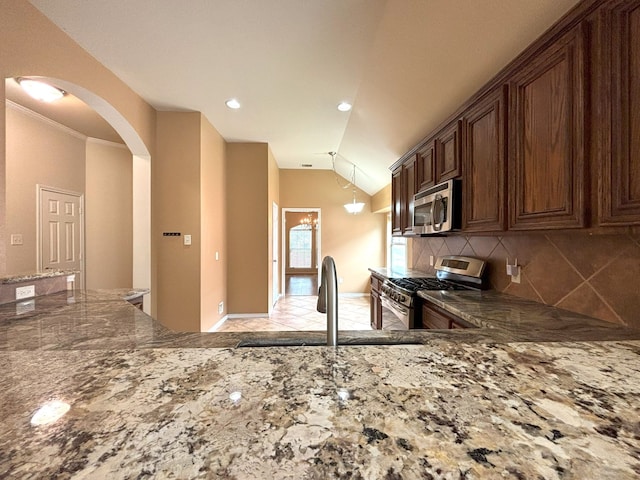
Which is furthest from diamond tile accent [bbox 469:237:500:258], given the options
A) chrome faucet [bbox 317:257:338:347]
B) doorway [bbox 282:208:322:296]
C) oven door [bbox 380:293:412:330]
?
doorway [bbox 282:208:322:296]

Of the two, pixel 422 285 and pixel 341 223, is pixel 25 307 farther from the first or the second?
pixel 341 223

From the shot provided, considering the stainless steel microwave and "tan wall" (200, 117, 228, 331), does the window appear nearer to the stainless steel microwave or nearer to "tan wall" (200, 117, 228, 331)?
"tan wall" (200, 117, 228, 331)

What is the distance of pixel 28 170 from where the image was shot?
374cm

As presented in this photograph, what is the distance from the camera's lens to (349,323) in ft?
15.0

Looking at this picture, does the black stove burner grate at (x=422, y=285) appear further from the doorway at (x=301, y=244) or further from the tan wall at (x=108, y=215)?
the doorway at (x=301, y=244)

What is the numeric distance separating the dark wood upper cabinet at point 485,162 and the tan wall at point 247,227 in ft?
11.1

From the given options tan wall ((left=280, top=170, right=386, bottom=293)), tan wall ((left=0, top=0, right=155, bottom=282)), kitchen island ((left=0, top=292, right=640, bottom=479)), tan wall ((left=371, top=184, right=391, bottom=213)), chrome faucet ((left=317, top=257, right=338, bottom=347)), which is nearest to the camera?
kitchen island ((left=0, top=292, right=640, bottom=479))

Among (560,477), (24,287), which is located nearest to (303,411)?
(560,477)

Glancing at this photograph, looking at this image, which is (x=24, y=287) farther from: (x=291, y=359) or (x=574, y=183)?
(x=574, y=183)

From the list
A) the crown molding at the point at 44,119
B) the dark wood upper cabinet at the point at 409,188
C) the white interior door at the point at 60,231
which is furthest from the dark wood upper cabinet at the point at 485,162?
the white interior door at the point at 60,231

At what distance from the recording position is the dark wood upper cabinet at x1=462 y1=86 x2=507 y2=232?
170 cm

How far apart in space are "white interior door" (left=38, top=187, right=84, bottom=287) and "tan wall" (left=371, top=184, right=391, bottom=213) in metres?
5.10

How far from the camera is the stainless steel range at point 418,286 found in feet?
7.44

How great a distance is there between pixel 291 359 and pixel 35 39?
9.27 ft
